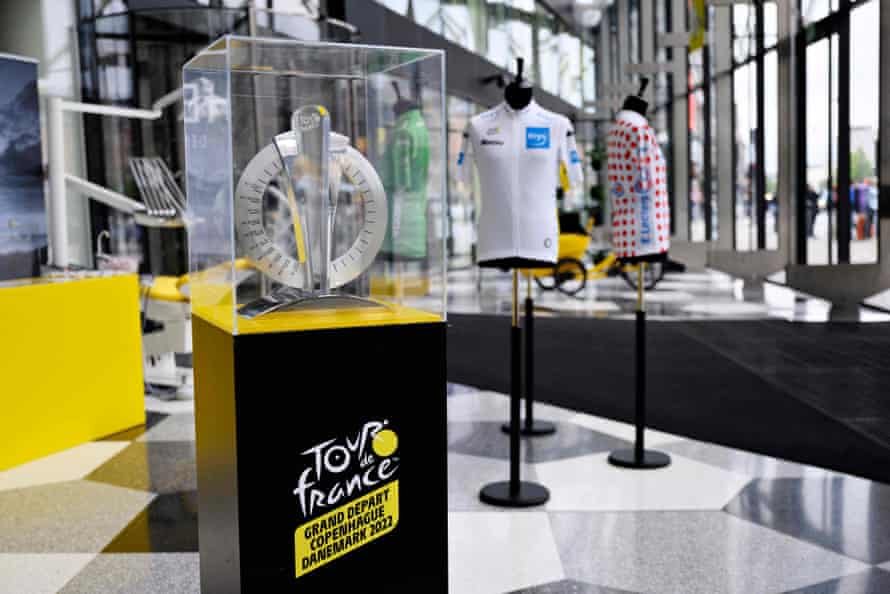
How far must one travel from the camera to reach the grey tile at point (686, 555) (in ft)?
8.80

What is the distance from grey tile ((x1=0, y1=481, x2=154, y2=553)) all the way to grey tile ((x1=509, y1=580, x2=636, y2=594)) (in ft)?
4.81

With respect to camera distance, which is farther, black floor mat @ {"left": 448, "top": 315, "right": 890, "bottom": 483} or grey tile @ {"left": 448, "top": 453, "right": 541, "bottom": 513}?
black floor mat @ {"left": 448, "top": 315, "right": 890, "bottom": 483}

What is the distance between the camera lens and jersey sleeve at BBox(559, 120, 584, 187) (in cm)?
365

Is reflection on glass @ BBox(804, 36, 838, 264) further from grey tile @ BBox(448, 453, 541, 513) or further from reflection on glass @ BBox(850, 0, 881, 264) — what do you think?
grey tile @ BBox(448, 453, 541, 513)

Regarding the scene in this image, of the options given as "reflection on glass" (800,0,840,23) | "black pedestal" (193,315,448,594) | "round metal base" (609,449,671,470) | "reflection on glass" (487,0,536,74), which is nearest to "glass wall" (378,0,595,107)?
"reflection on glass" (487,0,536,74)

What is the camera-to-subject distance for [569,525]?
10.5 feet

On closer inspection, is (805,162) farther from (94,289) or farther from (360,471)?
(360,471)

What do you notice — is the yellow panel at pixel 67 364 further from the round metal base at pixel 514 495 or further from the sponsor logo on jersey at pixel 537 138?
the sponsor logo on jersey at pixel 537 138

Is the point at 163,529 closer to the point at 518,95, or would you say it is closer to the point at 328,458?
the point at 328,458

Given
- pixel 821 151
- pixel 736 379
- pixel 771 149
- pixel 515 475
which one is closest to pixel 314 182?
pixel 515 475

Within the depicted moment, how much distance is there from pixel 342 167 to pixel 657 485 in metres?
2.13

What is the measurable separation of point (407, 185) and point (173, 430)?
296 cm

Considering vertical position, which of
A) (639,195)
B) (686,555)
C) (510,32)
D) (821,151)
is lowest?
(686,555)

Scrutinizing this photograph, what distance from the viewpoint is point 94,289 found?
449 cm
